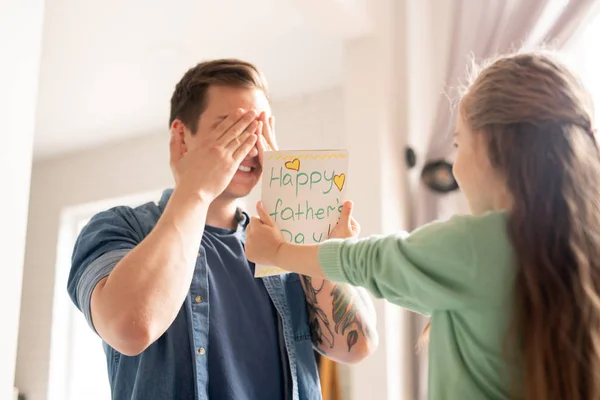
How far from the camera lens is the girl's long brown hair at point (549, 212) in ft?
2.27

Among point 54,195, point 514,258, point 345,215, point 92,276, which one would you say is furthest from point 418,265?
point 54,195

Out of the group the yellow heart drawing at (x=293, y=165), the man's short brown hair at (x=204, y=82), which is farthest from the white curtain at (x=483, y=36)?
the yellow heart drawing at (x=293, y=165)

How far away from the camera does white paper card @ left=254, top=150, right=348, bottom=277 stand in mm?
955

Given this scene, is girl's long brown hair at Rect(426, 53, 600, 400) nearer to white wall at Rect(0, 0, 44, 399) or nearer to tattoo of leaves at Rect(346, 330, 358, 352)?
tattoo of leaves at Rect(346, 330, 358, 352)

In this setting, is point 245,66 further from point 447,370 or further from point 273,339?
point 447,370

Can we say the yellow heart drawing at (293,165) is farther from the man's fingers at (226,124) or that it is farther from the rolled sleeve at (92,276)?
the rolled sleeve at (92,276)

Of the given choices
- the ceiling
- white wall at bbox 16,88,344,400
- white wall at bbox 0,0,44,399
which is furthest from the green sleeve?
white wall at bbox 16,88,344,400

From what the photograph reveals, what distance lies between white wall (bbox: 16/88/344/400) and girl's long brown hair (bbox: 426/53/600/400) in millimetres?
2686

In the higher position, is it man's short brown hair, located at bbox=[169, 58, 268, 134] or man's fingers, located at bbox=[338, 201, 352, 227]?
man's short brown hair, located at bbox=[169, 58, 268, 134]

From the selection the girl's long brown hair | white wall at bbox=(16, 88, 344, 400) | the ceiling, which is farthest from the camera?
white wall at bbox=(16, 88, 344, 400)

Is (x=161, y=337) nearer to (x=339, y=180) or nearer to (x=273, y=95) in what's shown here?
(x=339, y=180)

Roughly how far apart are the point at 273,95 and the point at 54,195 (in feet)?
5.22

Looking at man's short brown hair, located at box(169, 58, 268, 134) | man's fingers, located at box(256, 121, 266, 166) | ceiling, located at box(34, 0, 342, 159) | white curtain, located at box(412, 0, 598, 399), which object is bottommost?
man's fingers, located at box(256, 121, 266, 166)

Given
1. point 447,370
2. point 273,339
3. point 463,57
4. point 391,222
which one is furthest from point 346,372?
point 447,370
